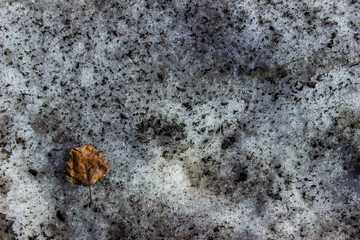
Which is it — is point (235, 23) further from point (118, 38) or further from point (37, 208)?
point (37, 208)

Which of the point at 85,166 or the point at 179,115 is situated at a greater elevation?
the point at 179,115

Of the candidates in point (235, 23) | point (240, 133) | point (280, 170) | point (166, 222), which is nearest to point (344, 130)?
point (280, 170)

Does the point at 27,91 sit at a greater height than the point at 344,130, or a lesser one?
lesser
